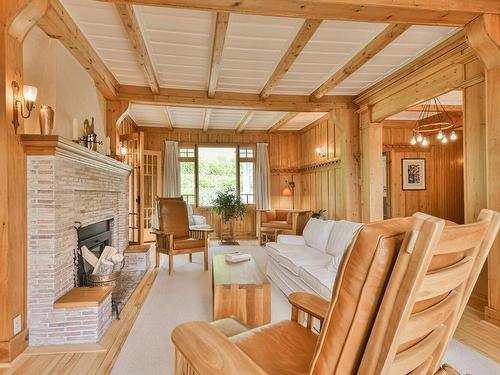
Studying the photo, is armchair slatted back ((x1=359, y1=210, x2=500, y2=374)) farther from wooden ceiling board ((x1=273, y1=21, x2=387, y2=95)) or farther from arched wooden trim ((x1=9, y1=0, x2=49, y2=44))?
arched wooden trim ((x1=9, y1=0, x2=49, y2=44))

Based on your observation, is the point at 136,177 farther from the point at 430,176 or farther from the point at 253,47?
the point at 430,176

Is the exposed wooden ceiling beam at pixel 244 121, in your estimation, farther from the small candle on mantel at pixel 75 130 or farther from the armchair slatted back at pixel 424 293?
the armchair slatted back at pixel 424 293

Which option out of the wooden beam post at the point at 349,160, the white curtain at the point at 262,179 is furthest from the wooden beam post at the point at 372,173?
the white curtain at the point at 262,179

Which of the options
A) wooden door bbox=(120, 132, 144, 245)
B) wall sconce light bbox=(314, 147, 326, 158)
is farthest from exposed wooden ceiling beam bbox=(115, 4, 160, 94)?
wall sconce light bbox=(314, 147, 326, 158)

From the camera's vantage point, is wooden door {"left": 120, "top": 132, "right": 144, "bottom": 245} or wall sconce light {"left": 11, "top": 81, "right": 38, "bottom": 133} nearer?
wall sconce light {"left": 11, "top": 81, "right": 38, "bottom": 133}

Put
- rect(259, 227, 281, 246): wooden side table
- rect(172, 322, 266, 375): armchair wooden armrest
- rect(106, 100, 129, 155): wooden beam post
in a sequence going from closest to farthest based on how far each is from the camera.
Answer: rect(172, 322, 266, 375): armchair wooden armrest, rect(106, 100, 129, 155): wooden beam post, rect(259, 227, 281, 246): wooden side table

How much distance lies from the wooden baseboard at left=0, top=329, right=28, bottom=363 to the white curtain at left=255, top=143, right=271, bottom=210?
5.97 m

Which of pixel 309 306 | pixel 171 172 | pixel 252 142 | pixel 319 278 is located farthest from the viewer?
pixel 252 142

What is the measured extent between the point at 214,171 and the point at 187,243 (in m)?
3.78

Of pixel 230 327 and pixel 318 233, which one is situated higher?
pixel 318 233

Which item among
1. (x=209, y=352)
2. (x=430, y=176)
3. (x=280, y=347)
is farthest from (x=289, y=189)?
(x=209, y=352)

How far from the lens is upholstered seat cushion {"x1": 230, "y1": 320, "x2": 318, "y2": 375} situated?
1188 millimetres

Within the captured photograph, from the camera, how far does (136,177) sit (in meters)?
5.64

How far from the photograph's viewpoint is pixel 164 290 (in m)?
3.56
